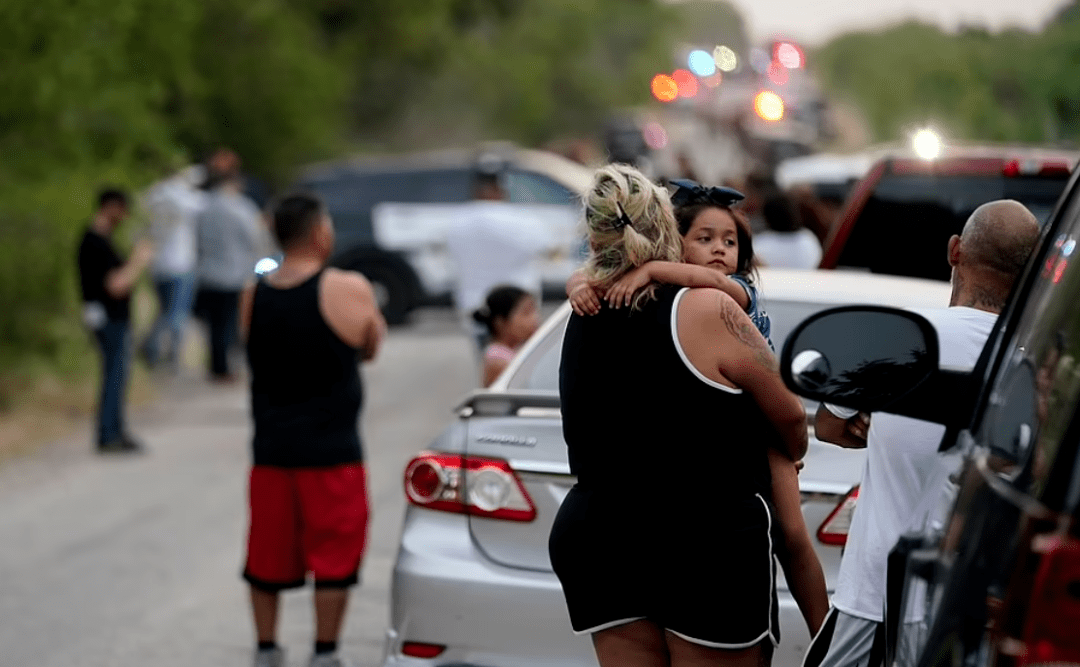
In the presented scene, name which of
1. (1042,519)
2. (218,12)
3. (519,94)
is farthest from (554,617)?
(519,94)

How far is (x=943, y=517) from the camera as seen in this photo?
291 cm

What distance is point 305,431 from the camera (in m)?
6.41

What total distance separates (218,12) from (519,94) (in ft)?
108

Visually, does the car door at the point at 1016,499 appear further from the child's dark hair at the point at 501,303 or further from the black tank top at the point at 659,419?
the child's dark hair at the point at 501,303

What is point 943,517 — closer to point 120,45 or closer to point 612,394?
point 612,394

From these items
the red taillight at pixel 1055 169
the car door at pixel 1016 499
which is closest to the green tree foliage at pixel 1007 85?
the red taillight at pixel 1055 169

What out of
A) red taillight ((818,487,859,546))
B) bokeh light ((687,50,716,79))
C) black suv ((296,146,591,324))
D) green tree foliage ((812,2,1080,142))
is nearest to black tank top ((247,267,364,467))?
red taillight ((818,487,859,546))

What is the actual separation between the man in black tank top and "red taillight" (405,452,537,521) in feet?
3.94

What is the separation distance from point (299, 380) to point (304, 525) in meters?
0.53

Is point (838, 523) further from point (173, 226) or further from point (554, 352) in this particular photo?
point (173, 226)

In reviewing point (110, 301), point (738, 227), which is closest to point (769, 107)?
point (110, 301)

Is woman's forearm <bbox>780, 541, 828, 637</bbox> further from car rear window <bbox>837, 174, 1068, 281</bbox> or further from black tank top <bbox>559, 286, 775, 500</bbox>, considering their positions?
car rear window <bbox>837, 174, 1068, 281</bbox>

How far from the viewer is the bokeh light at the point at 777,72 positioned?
79.5ft

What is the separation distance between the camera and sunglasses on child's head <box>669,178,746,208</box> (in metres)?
4.17
